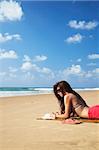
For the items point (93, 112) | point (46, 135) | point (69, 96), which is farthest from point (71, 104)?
point (46, 135)

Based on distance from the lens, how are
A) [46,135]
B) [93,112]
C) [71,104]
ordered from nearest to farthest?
[46,135]
[93,112]
[71,104]

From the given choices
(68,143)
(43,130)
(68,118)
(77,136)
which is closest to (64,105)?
(68,118)

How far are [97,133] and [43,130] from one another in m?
0.89

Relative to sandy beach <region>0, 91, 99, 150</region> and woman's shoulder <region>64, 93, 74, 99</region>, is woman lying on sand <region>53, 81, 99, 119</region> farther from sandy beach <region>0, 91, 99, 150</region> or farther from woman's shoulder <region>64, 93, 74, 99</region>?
sandy beach <region>0, 91, 99, 150</region>

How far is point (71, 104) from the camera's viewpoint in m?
6.87

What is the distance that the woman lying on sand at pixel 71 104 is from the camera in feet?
22.2

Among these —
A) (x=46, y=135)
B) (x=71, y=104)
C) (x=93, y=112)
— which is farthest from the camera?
(x=71, y=104)

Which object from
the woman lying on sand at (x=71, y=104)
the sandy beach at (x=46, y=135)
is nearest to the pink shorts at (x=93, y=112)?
the woman lying on sand at (x=71, y=104)

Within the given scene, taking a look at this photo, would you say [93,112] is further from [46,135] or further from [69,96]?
[46,135]

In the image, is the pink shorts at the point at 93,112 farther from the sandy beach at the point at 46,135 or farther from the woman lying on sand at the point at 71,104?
the sandy beach at the point at 46,135

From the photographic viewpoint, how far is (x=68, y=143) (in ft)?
15.7

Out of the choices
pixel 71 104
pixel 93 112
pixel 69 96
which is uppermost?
pixel 69 96

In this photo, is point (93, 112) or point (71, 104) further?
point (71, 104)

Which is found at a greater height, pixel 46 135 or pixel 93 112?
pixel 93 112
